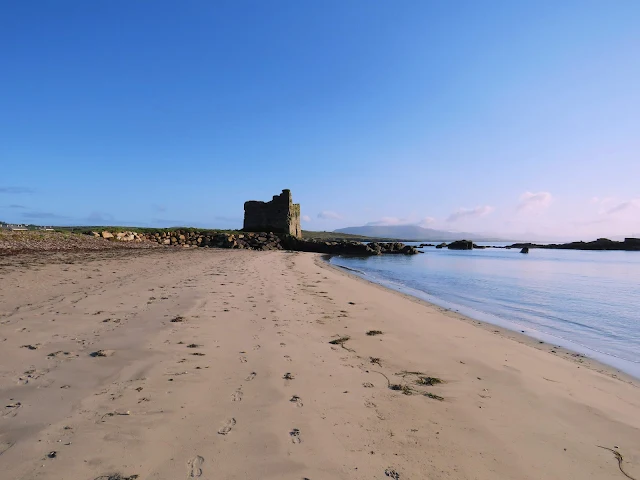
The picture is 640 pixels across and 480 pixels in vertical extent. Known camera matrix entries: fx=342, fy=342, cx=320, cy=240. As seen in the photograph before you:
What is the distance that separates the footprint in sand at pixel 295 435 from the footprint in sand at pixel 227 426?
503mm

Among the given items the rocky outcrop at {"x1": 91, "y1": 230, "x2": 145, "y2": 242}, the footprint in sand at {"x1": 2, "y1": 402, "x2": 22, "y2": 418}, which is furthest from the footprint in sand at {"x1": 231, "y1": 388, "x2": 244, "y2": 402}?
the rocky outcrop at {"x1": 91, "y1": 230, "x2": 145, "y2": 242}

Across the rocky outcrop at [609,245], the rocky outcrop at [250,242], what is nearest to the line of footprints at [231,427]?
the rocky outcrop at [250,242]

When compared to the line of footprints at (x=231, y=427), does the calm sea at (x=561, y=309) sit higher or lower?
lower

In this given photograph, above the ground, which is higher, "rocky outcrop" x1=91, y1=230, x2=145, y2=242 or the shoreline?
"rocky outcrop" x1=91, y1=230, x2=145, y2=242

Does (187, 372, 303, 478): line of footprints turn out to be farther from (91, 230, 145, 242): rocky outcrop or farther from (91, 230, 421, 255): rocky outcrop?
(91, 230, 421, 255): rocky outcrop

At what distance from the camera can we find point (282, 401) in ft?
11.1

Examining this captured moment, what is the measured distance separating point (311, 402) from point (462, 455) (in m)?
1.41

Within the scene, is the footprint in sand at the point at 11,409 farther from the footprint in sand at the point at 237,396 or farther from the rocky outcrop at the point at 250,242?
the rocky outcrop at the point at 250,242

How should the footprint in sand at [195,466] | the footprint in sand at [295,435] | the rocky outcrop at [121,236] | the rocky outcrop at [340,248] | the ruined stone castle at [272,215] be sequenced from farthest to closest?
the ruined stone castle at [272,215] < the rocky outcrop at [340,248] < the rocky outcrop at [121,236] < the footprint in sand at [295,435] < the footprint in sand at [195,466]

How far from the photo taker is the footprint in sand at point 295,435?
2736 mm

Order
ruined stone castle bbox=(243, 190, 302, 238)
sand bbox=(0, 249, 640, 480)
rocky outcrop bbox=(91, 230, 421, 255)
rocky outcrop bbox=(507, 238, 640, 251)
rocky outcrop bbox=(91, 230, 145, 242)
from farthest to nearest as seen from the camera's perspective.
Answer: rocky outcrop bbox=(507, 238, 640, 251)
ruined stone castle bbox=(243, 190, 302, 238)
rocky outcrop bbox=(91, 230, 421, 255)
rocky outcrop bbox=(91, 230, 145, 242)
sand bbox=(0, 249, 640, 480)

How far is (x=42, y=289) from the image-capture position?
306 inches

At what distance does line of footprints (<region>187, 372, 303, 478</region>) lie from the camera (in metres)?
2.28

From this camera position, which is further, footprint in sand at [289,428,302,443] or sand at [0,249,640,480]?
footprint in sand at [289,428,302,443]
